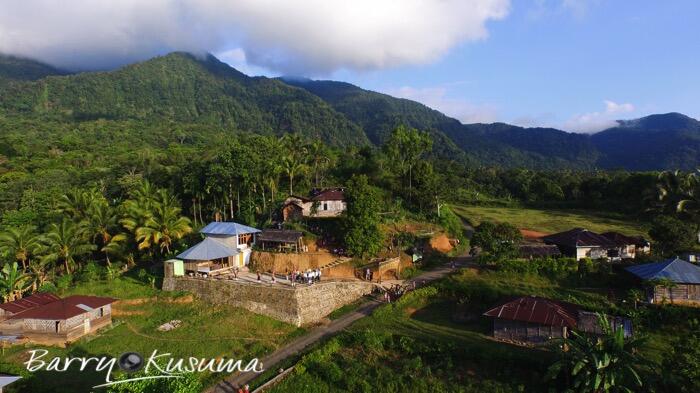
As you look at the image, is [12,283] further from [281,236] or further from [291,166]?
[291,166]

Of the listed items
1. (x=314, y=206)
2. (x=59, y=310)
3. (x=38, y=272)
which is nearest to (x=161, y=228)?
(x=38, y=272)

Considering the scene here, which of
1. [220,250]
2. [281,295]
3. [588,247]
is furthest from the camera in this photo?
[588,247]

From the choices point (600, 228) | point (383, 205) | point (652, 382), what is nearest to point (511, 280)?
point (652, 382)

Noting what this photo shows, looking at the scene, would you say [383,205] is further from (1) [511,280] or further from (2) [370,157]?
(2) [370,157]

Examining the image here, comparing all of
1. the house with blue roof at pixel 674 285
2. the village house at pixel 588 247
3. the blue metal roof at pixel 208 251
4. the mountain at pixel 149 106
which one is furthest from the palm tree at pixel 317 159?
the mountain at pixel 149 106

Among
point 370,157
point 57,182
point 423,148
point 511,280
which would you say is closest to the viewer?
point 511,280

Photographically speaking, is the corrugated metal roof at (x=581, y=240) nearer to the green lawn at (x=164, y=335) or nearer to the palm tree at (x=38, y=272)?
the green lawn at (x=164, y=335)
